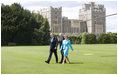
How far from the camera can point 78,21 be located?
88250 mm

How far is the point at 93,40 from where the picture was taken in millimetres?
50469

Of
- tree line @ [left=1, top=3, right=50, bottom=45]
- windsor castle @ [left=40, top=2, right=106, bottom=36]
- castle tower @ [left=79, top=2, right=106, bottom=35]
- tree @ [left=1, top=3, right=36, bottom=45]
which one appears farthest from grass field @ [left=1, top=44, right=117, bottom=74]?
castle tower @ [left=79, top=2, right=106, bottom=35]

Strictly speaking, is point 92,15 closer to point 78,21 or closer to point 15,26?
point 78,21

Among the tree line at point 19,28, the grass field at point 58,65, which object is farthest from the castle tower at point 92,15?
the grass field at point 58,65

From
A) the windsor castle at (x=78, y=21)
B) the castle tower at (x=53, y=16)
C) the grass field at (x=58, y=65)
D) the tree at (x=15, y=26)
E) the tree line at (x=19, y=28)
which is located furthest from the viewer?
the windsor castle at (x=78, y=21)

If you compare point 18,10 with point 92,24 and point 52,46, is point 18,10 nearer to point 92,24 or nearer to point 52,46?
point 52,46

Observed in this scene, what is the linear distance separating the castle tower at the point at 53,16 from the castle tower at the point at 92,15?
587 inches

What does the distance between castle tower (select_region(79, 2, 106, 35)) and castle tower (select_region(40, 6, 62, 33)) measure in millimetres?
14917

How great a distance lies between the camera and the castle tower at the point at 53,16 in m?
78.8

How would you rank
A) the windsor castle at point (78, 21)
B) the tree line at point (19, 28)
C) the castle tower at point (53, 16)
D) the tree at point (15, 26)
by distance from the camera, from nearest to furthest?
the tree at point (15, 26) → the tree line at point (19, 28) → the castle tower at point (53, 16) → the windsor castle at point (78, 21)

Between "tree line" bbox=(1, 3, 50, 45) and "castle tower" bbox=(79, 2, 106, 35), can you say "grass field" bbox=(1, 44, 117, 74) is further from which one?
"castle tower" bbox=(79, 2, 106, 35)

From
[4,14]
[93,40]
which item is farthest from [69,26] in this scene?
[4,14]

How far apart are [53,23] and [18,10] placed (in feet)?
134

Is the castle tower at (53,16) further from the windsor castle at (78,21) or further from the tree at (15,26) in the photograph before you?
the tree at (15,26)
